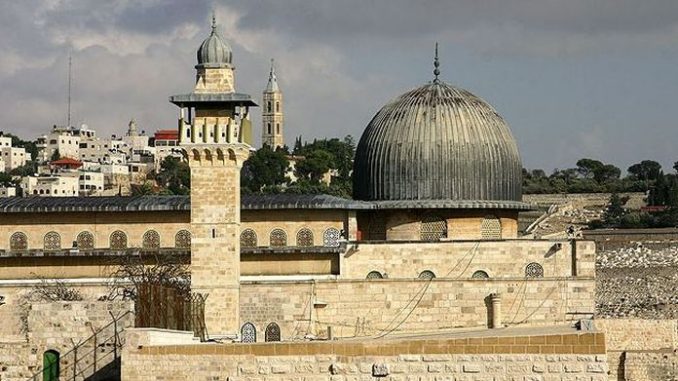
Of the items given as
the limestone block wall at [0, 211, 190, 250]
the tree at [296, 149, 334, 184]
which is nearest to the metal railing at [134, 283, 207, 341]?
the limestone block wall at [0, 211, 190, 250]

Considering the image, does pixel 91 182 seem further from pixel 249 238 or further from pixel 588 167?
pixel 249 238

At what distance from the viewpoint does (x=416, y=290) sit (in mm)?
39688

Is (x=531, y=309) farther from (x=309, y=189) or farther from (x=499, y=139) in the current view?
(x=309, y=189)

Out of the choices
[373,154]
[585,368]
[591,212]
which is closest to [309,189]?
[591,212]

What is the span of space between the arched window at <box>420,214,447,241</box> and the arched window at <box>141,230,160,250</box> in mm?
6293

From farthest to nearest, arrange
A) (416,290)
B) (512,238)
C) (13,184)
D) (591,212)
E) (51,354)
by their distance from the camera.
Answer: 1. (13,184)
2. (591,212)
3. (512,238)
4. (416,290)
5. (51,354)

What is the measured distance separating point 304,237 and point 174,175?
9034 centimetres

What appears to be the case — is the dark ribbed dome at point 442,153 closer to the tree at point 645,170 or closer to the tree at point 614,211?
the tree at point 614,211

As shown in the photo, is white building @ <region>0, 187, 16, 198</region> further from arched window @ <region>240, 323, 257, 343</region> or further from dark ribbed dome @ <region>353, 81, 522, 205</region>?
arched window @ <region>240, 323, 257, 343</region>

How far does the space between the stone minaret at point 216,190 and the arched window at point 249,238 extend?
6948mm

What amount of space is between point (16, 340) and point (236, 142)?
614 cm

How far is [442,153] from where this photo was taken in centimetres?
4388

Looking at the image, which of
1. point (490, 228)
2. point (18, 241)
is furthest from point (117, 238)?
point (490, 228)

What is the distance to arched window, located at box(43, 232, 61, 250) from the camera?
143ft
